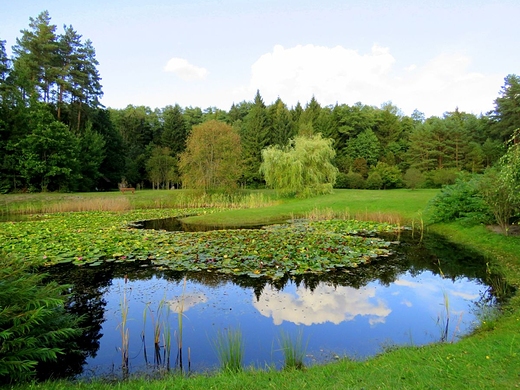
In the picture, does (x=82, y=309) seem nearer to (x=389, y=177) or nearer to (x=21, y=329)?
(x=21, y=329)

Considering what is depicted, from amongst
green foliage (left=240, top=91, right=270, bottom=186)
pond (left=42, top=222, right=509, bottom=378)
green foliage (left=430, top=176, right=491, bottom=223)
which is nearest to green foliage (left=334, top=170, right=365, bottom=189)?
green foliage (left=240, top=91, right=270, bottom=186)

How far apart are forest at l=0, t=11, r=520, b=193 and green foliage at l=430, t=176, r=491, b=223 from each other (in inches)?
689

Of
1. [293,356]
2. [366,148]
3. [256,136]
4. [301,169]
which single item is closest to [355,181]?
[366,148]

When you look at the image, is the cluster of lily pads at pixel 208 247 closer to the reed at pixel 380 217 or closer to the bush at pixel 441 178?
the reed at pixel 380 217

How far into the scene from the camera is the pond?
205 inches

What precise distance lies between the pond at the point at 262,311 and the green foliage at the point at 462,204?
4055mm

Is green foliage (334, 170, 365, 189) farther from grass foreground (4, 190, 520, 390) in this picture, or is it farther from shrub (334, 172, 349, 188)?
grass foreground (4, 190, 520, 390)

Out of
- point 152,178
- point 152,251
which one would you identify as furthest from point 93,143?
point 152,251

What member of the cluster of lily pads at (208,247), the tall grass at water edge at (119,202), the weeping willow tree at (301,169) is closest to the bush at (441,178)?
the weeping willow tree at (301,169)

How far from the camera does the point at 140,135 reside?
60.5m

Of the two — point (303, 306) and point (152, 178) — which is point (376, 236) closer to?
point (303, 306)

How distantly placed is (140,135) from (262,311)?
59.1 metres

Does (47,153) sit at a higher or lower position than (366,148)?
lower

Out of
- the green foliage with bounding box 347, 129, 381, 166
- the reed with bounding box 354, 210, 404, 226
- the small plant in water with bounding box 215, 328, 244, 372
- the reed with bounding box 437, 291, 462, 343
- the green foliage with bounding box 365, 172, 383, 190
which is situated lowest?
the reed with bounding box 437, 291, 462, 343
